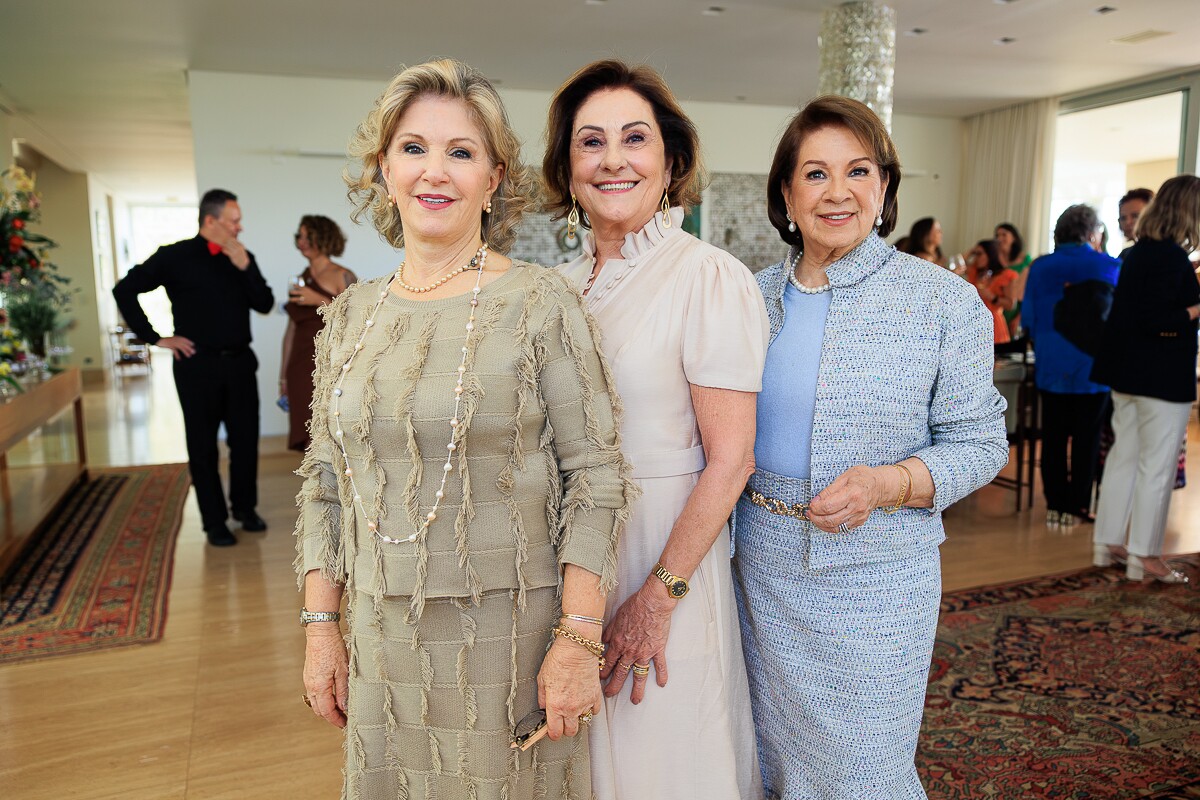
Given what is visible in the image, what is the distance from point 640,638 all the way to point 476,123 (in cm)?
88

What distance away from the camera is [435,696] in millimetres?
1356

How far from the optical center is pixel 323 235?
547 cm

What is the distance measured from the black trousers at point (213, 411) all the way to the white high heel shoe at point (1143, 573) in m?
4.76

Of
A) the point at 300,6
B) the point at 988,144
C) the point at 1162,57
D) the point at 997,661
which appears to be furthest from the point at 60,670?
the point at 988,144

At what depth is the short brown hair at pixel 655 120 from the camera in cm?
155

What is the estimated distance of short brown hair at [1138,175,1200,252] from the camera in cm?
388

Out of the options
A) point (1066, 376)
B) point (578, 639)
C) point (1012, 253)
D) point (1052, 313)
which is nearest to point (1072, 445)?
point (1066, 376)

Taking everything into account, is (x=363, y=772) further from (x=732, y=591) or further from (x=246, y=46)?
(x=246, y=46)

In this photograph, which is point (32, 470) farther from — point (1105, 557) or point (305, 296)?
→ point (1105, 557)

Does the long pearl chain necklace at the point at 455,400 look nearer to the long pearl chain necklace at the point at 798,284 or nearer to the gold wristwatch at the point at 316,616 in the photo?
the gold wristwatch at the point at 316,616

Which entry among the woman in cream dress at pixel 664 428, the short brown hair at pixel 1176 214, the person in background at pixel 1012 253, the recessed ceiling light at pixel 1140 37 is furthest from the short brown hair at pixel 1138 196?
the woman in cream dress at pixel 664 428

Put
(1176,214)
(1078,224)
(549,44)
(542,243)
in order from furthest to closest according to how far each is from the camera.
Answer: (542,243) → (549,44) → (1078,224) → (1176,214)

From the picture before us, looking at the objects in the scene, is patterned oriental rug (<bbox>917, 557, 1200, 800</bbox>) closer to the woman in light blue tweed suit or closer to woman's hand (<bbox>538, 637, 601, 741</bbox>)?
the woman in light blue tweed suit

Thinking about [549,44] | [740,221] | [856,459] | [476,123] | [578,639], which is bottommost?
[578,639]
